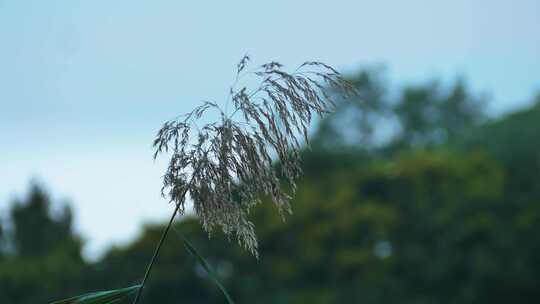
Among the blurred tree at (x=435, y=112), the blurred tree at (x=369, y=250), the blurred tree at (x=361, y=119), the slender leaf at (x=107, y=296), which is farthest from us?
the blurred tree at (x=435, y=112)

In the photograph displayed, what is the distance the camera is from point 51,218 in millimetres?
48375

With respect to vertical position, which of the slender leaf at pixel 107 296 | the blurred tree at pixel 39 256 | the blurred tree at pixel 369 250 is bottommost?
the slender leaf at pixel 107 296

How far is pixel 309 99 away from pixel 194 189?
50 centimetres

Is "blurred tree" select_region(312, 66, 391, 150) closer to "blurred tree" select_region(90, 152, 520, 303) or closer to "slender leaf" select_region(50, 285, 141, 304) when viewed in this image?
"blurred tree" select_region(90, 152, 520, 303)

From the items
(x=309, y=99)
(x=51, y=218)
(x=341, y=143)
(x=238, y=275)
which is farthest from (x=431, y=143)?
(x=309, y=99)

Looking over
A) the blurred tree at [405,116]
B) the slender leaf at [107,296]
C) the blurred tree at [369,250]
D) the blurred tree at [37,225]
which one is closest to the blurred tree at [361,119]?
the blurred tree at [405,116]

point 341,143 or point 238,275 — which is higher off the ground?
point 341,143

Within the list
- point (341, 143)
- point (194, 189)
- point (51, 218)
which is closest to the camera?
point (194, 189)

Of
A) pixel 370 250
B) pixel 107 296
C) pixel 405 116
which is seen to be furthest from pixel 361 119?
pixel 107 296

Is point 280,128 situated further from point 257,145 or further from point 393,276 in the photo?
point 393,276

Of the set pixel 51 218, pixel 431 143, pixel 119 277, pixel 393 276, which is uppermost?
pixel 431 143

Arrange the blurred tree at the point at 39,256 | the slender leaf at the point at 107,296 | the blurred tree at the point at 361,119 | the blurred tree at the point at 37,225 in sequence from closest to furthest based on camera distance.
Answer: the slender leaf at the point at 107,296
the blurred tree at the point at 39,256
the blurred tree at the point at 37,225
the blurred tree at the point at 361,119

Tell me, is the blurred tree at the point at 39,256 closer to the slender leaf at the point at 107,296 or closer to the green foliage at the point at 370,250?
the green foliage at the point at 370,250

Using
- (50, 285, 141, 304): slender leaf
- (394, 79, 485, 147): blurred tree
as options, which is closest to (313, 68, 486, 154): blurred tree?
(394, 79, 485, 147): blurred tree
